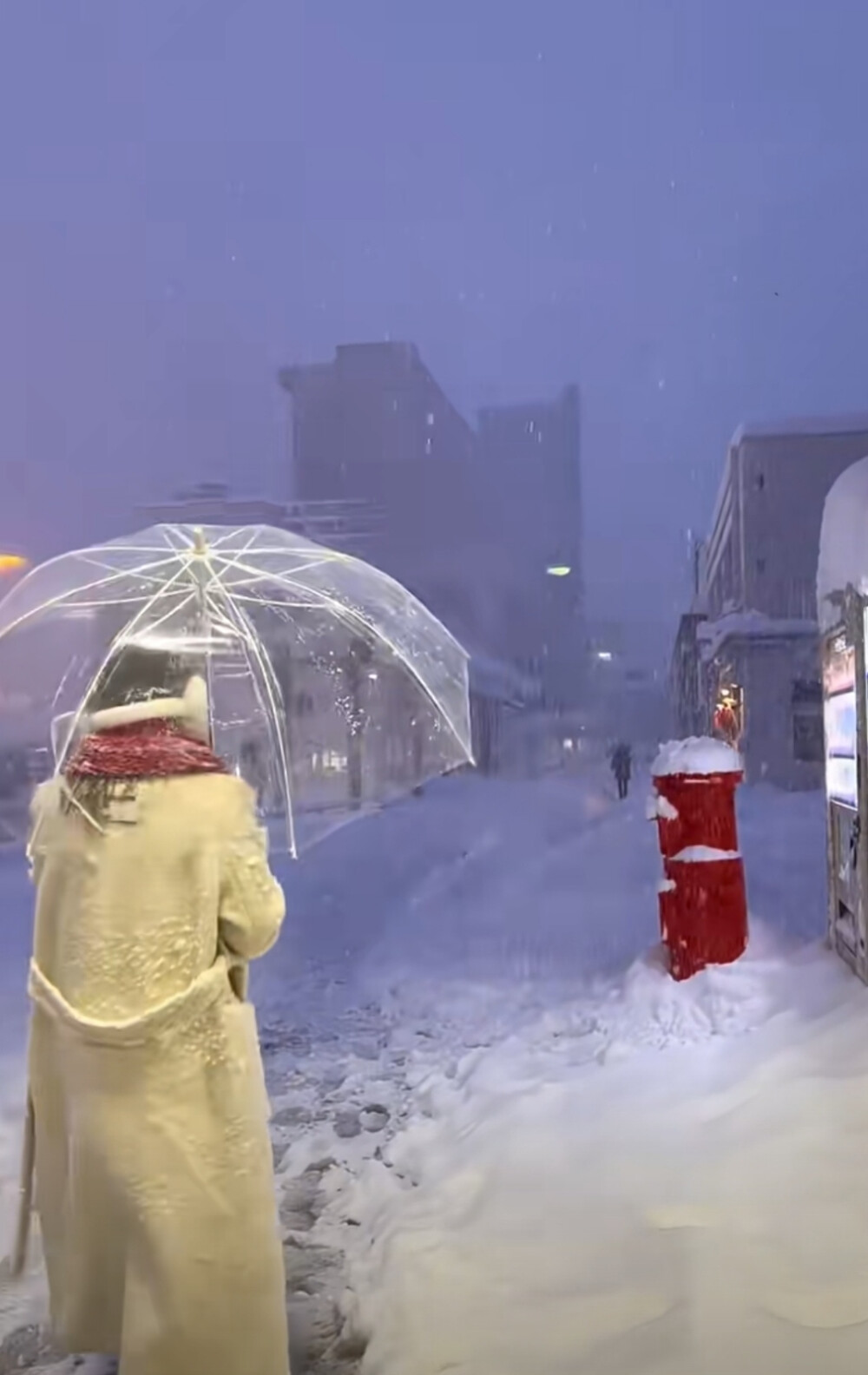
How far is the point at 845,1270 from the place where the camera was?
353 centimetres

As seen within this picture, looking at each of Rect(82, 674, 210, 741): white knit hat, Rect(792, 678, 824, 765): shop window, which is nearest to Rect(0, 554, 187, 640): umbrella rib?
Rect(82, 674, 210, 741): white knit hat

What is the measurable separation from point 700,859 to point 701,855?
25mm

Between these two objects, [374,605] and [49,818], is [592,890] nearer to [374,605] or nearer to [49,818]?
[374,605]

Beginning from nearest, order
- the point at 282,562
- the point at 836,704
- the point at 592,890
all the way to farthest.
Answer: the point at 282,562
the point at 836,704
the point at 592,890

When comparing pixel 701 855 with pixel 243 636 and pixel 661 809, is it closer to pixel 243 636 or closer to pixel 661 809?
pixel 661 809

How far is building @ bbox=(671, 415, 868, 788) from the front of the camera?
28.1 metres

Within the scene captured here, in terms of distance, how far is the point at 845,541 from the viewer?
6.00m

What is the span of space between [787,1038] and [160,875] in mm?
3513

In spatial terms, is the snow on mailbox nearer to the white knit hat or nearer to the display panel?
the display panel

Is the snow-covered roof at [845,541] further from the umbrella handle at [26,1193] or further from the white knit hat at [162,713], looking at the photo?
the umbrella handle at [26,1193]

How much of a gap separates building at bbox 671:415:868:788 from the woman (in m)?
23.7

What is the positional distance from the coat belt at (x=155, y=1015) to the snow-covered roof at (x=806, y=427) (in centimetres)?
2948

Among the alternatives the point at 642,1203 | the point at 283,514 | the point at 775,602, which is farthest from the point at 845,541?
the point at 283,514

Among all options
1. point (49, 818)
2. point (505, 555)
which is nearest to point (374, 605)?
point (49, 818)
